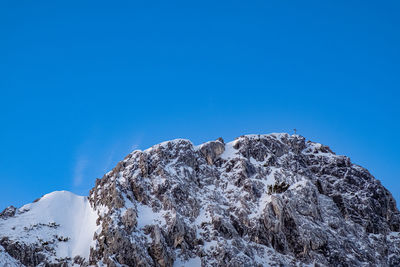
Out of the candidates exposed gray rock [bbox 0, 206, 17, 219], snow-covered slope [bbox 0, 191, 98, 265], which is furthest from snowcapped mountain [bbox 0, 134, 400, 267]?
exposed gray rock [bbox 0, 206, 17, 219]

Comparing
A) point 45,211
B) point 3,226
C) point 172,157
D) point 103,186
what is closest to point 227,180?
point 172,157

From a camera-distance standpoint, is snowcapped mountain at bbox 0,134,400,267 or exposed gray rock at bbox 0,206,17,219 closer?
snowcapped mountain at bbox 0,134,400,267

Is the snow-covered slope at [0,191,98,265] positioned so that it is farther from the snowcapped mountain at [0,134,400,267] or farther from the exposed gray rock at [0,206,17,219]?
the exposed gray rock at [0,206,17,219]

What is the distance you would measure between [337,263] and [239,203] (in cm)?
3059

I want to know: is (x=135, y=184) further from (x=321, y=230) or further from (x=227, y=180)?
(x=321, y=230)

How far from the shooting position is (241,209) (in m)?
105

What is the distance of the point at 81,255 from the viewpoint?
91.9 m

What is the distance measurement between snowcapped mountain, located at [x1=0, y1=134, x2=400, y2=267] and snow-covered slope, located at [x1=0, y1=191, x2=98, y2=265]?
0.28 meters

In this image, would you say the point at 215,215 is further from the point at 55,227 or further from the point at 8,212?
the point at 8,212

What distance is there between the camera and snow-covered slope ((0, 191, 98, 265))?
305 feet

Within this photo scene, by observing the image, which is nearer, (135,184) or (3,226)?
(3,226)

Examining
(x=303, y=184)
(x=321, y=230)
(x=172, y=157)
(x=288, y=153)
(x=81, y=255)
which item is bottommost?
(x=81, y=255)

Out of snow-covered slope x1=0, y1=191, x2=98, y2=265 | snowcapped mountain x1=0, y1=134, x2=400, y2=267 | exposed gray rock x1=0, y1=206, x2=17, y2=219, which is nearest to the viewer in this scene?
snowcapped mountain x1=0, y1=134, x2=400, y2=267

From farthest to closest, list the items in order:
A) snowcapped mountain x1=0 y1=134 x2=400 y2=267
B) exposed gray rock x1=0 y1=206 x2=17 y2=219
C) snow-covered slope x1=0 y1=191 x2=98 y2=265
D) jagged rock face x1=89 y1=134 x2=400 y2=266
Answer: exposed gray rock x1=0 y1=206 x2=17 y2=219 < snow-covered slope x1=0 y1=191 x2=98 y2=265 < jagged rock face x1=89 y1=134 x2=400 y2=266 < snowcapped mountain x1=0 y1=134 x2=400 y2=267
